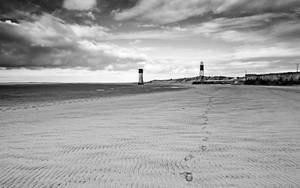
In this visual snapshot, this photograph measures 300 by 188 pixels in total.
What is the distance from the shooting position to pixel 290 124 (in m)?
6.38

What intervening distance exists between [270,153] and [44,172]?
4517mm

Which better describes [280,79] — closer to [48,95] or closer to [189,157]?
[48,95]

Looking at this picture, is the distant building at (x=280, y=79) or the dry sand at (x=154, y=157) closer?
the dry sand at (x=154, y=157)

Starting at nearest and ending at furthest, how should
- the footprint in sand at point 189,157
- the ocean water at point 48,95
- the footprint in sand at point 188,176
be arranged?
the footprint in sand at point 188,176 < the footprint in sand at point 189,157 < the ocean water at point 48,95

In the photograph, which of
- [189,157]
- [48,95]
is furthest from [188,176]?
[48,95]

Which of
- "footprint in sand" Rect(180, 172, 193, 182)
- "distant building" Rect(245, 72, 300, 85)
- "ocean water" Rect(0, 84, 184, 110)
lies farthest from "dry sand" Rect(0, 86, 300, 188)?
"distant building" Rect(245, 72, 300, 85)

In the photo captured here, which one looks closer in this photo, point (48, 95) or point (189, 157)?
point (189, 157)

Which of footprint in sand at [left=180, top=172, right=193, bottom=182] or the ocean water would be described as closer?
footprint in sand at [left=180, top=172, right=193, bottom=182]

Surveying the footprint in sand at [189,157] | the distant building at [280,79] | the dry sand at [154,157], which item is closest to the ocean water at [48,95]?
the dry sand at [154,157]

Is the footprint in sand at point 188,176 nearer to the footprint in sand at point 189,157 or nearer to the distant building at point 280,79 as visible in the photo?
the footprint in sand at point 189,157

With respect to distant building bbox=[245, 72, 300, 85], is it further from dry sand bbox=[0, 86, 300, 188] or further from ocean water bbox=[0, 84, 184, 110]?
dry sand bbox=[0, 86, 300, 188]

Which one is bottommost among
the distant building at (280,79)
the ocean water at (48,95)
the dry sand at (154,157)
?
the ocean water at (48,95)

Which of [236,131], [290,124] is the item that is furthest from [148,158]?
[290,124]

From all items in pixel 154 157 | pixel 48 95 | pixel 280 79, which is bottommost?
pixel 48 95
